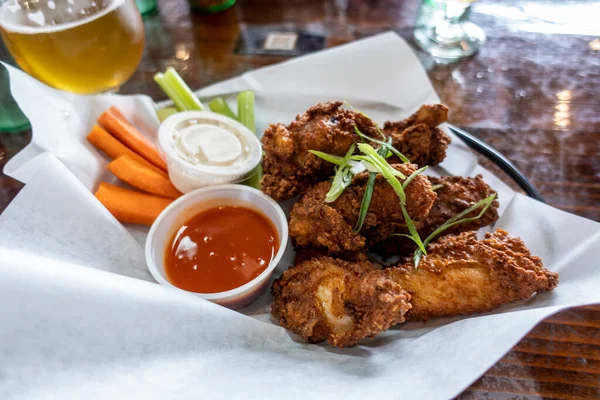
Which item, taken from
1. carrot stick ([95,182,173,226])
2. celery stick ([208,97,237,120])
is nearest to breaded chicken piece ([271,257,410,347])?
carrot stick ([95,182,173,226])

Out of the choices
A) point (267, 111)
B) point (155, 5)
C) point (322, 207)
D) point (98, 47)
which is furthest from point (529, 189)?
point (155, 5)

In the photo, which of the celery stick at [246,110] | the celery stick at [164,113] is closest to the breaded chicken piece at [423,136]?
the celery stick at [246,110]

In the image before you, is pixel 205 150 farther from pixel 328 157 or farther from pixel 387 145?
pixel 387 145

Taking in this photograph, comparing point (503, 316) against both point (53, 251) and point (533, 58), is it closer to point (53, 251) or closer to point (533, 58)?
point (53, 251)

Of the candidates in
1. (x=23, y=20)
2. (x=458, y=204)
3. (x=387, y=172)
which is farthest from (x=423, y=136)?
(x=23, y=20)

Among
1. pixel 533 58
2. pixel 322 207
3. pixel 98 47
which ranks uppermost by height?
pixel 98 47

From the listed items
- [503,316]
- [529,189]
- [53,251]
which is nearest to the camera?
[503,316]
